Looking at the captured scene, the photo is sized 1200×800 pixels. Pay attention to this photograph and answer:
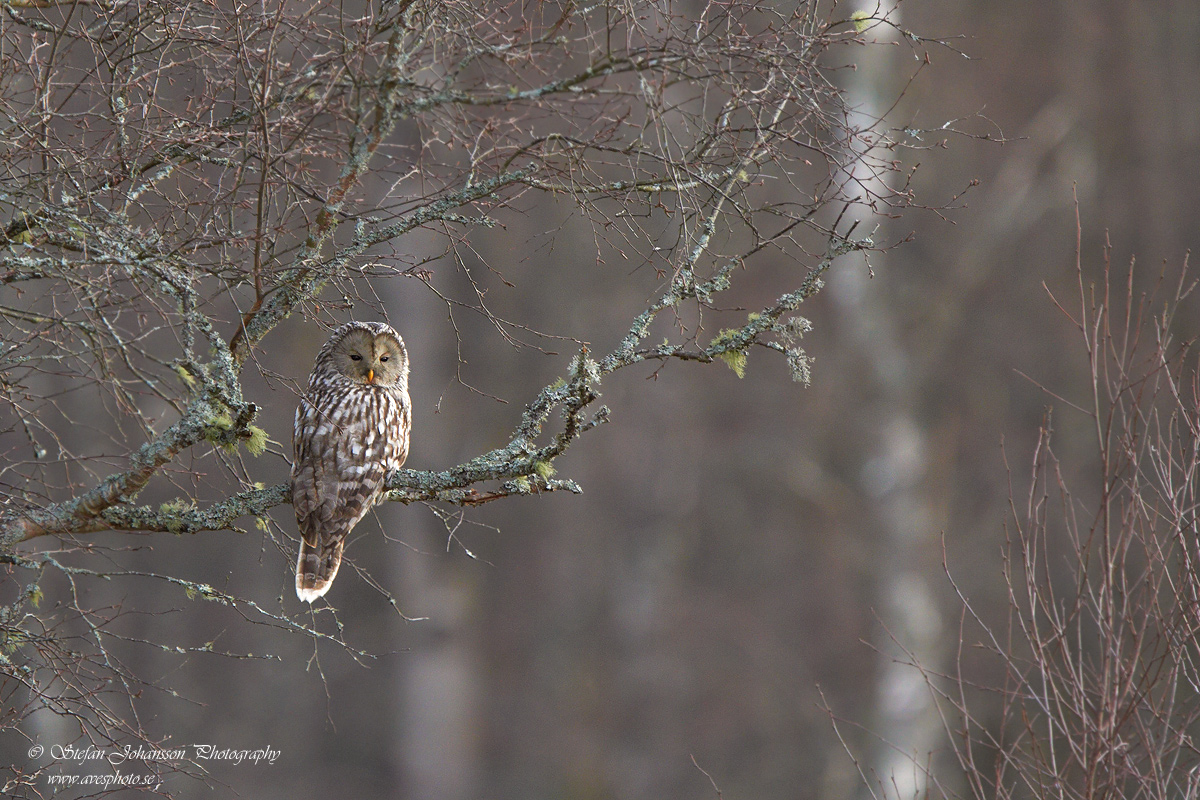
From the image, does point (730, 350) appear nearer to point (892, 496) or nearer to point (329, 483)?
point (329, 483)

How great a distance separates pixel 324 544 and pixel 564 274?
9.93 meters

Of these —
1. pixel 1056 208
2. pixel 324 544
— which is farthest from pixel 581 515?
pixel 324 544

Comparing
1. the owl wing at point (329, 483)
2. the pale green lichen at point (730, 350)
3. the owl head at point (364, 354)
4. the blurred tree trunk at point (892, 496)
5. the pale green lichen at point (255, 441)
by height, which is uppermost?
the blurred tree trunk at point (892, 496)

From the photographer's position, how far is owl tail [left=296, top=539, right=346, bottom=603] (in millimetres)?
5109

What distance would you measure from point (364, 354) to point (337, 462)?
723 millimetres

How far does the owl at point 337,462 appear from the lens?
5.04 meters

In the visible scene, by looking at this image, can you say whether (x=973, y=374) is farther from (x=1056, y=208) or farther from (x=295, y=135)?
(x=295, y=135)

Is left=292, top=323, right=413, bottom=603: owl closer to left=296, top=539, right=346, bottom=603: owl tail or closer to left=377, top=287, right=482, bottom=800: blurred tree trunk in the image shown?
left=296, top=539, right=346, bottom=603: owl tail

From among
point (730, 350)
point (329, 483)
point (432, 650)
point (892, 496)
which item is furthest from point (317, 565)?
point (432, 650)

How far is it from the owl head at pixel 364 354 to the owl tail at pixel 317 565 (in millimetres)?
825

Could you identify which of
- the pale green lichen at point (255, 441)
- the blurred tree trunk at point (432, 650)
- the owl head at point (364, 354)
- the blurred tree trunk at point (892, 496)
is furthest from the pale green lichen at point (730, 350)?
the blurred tree trunk at point (432, 650)

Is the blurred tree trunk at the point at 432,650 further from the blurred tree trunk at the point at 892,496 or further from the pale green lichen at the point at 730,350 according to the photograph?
the pale green lichen at the point at 730,350

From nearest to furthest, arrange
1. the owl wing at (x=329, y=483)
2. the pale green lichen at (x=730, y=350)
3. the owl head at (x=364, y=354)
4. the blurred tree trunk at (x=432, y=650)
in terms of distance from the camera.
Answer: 1. the pale green lichen at (x=730, y=350)
2. the owl wing at (x=329, y=483)
3. the owl head at (x=364, y=354)
4. the blurred tree trunk at (x=432, y=650)

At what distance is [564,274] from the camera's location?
1477cm
